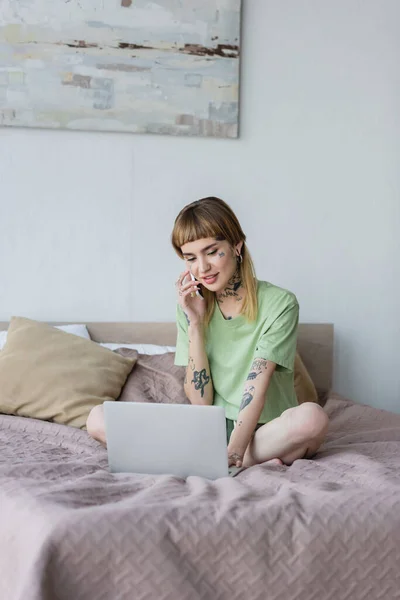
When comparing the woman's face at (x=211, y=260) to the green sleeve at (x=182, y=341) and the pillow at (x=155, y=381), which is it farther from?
the pillow at (x=155, y=381)

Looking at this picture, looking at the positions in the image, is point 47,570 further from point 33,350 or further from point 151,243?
point 151,243

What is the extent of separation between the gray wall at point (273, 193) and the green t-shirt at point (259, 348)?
864 mm

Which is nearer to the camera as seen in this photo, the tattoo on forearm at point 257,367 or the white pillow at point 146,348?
the tattoo on forearm at point 257,367

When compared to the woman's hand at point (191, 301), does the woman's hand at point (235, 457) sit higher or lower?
lower

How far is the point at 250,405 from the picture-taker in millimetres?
1913

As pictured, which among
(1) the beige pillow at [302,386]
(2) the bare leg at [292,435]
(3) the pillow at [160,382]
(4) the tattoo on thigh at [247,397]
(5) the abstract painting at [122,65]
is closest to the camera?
(2) the bare leg at [292,435]

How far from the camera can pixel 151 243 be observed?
3.01 metres

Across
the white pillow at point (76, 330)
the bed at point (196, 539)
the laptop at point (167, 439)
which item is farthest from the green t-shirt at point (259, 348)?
the white pillow at point (76, 330)

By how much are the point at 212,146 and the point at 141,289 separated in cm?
62

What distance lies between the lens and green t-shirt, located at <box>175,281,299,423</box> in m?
2.02

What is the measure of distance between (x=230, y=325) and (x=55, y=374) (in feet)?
2.15

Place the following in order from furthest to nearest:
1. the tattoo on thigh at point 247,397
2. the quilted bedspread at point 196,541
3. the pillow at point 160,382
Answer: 1. the pillow at point 160,382
2. the tattoo on thigh at point 247,397
3. the quilted bedspread at point 196,541

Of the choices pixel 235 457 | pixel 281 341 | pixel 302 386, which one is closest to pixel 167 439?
pixel 235 457

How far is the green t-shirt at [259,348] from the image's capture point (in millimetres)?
2021
